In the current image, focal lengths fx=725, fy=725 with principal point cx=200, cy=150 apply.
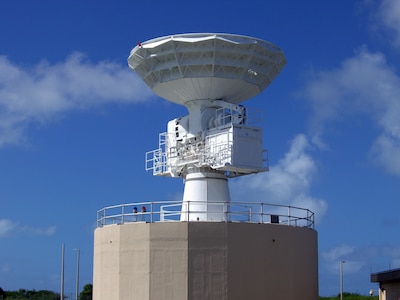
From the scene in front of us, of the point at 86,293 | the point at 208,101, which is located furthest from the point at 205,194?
the point at 86,293

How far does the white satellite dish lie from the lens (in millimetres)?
34812

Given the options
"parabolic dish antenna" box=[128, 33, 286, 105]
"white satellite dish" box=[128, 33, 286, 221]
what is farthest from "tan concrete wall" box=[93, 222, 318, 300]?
"parabolic dish antenna" box=[128, 33, 286, 105]

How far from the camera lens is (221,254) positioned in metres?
31.1

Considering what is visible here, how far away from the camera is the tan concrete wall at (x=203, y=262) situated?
30.9 meters

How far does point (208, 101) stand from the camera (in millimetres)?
36750

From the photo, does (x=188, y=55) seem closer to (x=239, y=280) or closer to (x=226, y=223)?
(x=226, y=223)

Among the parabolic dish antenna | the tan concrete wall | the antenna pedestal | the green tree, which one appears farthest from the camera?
the green tree

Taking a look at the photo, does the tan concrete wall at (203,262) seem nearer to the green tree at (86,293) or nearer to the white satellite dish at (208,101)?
the white satellite dish at (208,101)

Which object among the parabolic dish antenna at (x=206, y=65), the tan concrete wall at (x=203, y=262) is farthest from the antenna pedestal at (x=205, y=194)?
the parabolic dish antenna at (x=206, y=65)

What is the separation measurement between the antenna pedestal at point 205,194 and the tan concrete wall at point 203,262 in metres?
2.92

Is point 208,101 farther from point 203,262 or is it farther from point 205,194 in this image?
point 203,262

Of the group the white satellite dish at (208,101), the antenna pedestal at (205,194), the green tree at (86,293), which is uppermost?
the white satellite dish at (208,101)

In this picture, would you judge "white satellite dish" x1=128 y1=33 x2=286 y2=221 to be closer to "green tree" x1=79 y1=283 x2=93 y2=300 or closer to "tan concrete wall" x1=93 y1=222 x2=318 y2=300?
"tan concrete wall" x1=93 y1=222 x2=318 y2=300

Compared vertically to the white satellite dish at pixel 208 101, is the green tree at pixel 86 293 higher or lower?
lower
